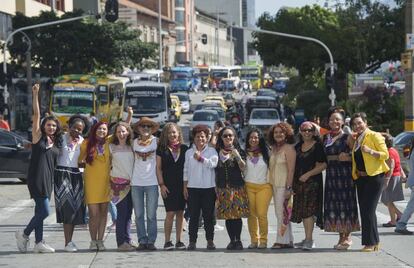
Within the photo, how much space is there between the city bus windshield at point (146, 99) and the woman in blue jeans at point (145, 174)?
3847 cm

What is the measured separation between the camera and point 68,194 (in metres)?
12.9

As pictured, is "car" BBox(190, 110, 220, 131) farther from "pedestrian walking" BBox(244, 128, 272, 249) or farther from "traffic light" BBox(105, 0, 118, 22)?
"pedestrian walking" BBox(244, 128, 272, 249)

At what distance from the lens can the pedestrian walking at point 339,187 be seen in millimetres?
12875

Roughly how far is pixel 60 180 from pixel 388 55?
53.5m

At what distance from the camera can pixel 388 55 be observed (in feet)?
211

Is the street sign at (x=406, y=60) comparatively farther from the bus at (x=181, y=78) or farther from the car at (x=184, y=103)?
the bus at (x=181, y=78)

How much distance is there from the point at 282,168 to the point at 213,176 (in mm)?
909

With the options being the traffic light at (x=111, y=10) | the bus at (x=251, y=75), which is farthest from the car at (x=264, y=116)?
the bus at (x=251, y=75)

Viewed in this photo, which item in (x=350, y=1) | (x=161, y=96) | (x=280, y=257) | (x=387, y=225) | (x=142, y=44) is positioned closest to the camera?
(x=280, y=257)

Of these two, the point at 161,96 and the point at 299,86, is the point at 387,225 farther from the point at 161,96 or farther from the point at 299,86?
the point at 299,86

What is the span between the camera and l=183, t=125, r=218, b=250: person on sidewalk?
12852mm

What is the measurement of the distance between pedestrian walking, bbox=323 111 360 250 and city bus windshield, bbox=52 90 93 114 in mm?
34089

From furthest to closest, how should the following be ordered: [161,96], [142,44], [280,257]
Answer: [142,44] → [161,96] → [280,257]

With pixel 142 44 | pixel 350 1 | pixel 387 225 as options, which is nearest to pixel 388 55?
pixel 350 1
